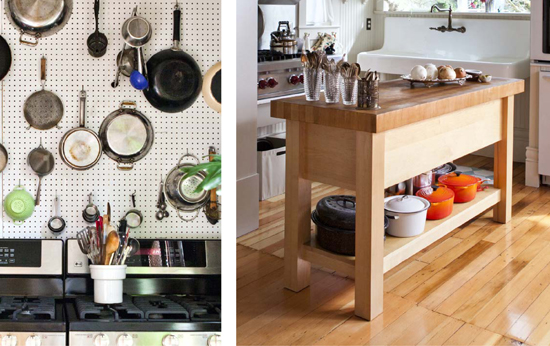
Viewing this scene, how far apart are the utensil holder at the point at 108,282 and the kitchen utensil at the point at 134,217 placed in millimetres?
130

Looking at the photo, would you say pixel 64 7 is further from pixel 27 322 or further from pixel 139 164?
pixel 27 322

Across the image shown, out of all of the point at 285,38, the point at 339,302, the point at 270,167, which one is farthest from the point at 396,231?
the point at 285,38

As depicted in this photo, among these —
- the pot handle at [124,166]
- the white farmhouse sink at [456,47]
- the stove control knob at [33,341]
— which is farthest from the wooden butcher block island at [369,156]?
the white farmhouse sink at [456,47]

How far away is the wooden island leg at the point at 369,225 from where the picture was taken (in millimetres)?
2896

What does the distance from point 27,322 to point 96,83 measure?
681mm

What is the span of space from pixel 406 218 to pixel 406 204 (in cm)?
14

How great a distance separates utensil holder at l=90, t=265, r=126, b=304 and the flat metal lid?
331mm

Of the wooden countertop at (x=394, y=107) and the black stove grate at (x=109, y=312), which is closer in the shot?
the black stove grate at (x=109, y=312)

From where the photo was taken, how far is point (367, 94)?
9.64ft

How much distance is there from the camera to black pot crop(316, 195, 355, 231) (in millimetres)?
3223

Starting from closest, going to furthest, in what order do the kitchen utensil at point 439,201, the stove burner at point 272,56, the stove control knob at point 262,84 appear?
the kitchen utensil at point 439,201
the stove control knob at point 262,84
the stove burner at point 272,56

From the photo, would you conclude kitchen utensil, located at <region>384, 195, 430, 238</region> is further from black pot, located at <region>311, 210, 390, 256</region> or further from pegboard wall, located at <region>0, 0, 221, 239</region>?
pegboard wall, located at <region>0, 0, 221, 239</region>

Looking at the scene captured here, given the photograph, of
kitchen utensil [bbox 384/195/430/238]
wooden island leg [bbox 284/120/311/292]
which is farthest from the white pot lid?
wooden island leg [bbox 284/120/311/292]

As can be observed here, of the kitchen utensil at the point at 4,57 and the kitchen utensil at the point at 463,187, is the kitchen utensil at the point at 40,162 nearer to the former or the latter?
the kitchen utensil at the point at 4,57
